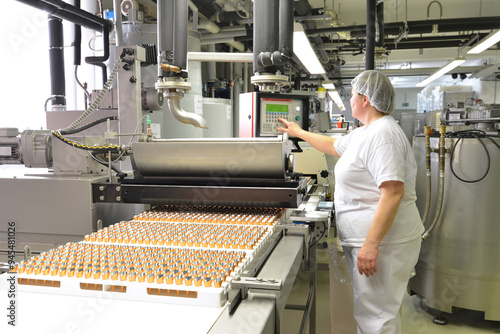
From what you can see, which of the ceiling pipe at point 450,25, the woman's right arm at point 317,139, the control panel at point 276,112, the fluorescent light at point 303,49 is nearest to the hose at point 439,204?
the woman's right arm at point 317,139

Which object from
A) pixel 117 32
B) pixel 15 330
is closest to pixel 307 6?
pixel 117 32

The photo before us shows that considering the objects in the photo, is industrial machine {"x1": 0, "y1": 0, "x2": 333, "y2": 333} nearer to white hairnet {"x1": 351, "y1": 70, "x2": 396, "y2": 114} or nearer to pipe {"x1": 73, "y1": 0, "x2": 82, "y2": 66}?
white hairnet {"x1": 351, "y1": 70, "x2": 396, "y2": 114}

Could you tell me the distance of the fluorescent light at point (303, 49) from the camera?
8.78ft

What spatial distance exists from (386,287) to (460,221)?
46.2 inches

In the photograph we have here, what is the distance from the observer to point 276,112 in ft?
8.26

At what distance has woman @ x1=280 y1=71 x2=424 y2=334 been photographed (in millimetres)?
1772

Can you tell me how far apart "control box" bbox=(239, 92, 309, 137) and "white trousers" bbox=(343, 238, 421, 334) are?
3.05ft

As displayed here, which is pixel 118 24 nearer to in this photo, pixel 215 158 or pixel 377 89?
pixel 215 158

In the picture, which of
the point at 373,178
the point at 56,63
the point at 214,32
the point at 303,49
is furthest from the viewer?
the point at 214,32

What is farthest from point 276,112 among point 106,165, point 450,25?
point 450,25

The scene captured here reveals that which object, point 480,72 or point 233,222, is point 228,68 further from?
point 480,72

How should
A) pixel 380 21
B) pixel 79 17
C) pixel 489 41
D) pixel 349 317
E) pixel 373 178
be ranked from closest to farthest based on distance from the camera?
pixel 373 178 < pixel 349 317 < pixel 79 17 < pixel 380 21 < pixel 489 41

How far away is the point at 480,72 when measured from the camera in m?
9.57

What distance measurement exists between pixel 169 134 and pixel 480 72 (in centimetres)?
869
